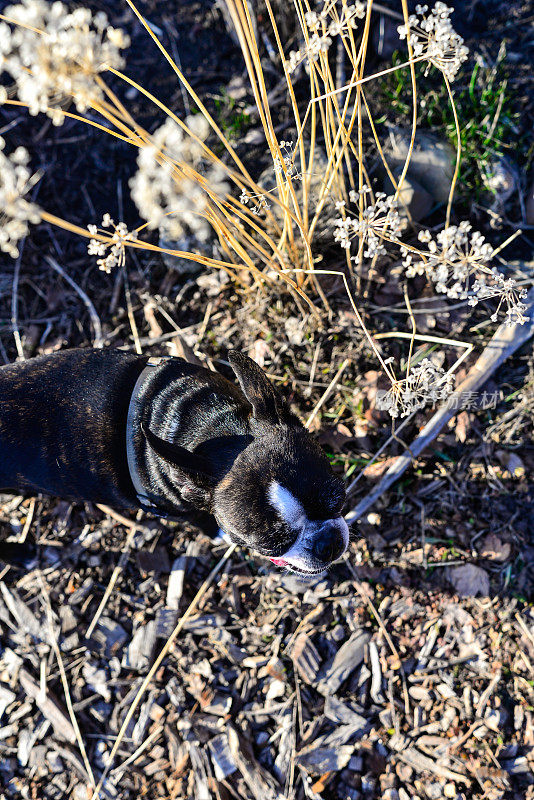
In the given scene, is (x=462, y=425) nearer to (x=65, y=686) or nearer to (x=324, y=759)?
(x=324, y=759)

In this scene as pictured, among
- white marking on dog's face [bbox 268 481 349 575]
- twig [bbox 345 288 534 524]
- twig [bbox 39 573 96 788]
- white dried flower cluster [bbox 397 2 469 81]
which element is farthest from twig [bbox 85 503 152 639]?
white dried flower cluster [bbox 397 2 469 81]

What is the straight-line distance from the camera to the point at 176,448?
275cm

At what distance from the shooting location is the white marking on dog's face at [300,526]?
279cm

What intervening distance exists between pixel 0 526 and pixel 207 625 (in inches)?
66.6

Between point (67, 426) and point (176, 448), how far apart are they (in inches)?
32.2

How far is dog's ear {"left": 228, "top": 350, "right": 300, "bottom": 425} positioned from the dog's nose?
624mm

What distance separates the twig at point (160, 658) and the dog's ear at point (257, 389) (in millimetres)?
1120

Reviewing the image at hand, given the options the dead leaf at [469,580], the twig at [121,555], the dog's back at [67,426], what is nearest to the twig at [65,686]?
the twig at [121,555]

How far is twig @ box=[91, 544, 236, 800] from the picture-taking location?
11.3 ft

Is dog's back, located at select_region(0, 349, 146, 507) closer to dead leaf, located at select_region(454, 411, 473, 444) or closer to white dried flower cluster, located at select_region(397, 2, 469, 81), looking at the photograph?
dead leaf, located at select_region(454, 411, 473, 444)

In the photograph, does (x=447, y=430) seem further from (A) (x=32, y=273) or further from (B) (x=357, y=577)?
(A) (x=32, y=273)

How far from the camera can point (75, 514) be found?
3.97 meters

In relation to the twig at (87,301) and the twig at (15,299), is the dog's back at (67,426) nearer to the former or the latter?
the twig at (87,301)

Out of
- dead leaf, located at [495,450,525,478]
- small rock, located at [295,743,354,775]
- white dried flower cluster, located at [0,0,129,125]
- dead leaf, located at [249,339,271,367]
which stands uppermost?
white dried flower cluster, located at [0,0,129,125]
